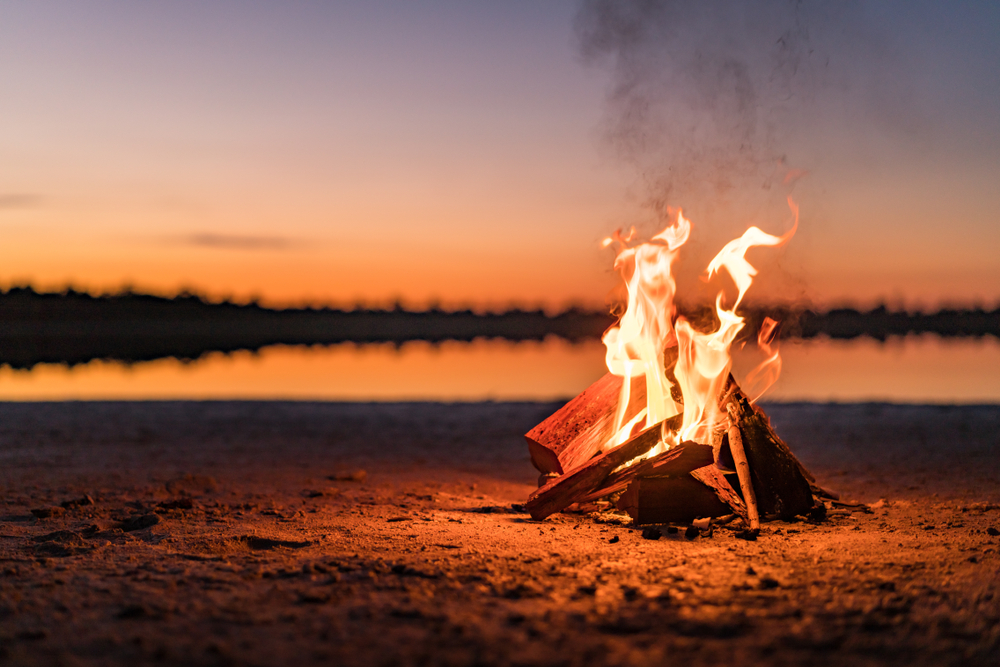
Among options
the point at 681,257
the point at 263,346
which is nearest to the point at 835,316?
the point at 263,346

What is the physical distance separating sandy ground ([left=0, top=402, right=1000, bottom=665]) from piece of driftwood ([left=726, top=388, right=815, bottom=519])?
0.27 m

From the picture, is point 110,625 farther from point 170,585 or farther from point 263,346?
point 263,346

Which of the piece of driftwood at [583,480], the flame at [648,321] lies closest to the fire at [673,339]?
the flame at [648,321]

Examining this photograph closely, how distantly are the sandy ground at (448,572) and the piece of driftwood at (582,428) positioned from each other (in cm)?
56

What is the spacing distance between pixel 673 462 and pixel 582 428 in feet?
3.93

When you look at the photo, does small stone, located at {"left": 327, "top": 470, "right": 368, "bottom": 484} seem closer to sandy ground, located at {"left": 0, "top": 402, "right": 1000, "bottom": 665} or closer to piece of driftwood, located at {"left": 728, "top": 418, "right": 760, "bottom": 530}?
sandy ground, located at {"left": 0, "top": 402, "right": 1000, "bottom": 665}

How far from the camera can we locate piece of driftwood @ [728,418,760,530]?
5.34m

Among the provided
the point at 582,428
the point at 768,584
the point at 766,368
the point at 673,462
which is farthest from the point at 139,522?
the point at 766,368

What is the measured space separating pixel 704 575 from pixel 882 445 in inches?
264

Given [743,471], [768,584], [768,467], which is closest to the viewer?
[768,584]

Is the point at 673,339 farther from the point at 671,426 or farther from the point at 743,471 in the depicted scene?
the point at 743,471

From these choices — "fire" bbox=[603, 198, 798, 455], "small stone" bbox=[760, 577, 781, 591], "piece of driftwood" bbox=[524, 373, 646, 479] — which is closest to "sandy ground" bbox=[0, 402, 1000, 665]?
"small stone" bbox=[760, 577, 781, 591]

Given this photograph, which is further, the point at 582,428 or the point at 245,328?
the point at 245,328

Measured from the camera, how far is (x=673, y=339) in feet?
20.8
